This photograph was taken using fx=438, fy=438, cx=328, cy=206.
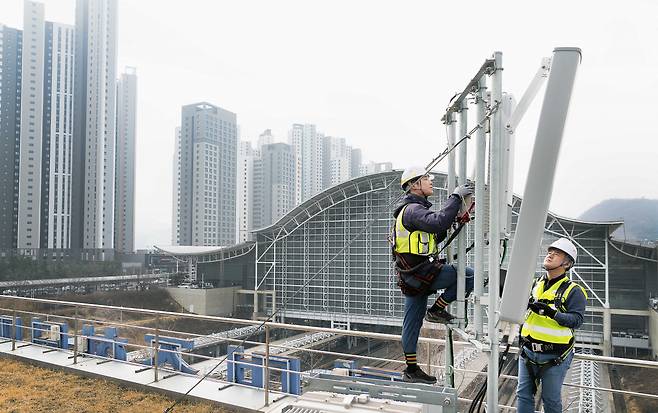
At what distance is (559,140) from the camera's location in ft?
5.15

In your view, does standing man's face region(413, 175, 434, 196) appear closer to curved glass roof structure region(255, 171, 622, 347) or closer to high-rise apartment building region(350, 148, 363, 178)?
curved glass roof structure region(255, 171, 622, 347)

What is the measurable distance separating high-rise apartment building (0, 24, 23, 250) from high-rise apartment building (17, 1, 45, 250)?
1.18 ft

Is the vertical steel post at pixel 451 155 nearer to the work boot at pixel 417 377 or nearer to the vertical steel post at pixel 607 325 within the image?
the work boot at pixel 417 377

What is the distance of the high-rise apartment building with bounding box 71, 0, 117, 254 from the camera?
32.4 m

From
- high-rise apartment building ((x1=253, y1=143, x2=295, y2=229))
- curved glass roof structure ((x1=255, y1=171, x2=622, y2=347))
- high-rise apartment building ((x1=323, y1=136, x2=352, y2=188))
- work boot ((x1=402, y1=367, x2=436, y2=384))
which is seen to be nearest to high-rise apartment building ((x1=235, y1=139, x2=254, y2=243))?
high-rise apartment building ((x1=253, y1=143, x2=295, y2=229))

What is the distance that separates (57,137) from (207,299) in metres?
15.9

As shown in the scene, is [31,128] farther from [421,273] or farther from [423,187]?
[421,273]

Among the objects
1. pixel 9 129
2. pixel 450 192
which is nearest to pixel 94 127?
pixel 9 129

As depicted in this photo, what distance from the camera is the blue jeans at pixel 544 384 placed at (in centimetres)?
243

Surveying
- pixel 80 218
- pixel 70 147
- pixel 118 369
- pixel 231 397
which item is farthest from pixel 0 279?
pixel 231 397

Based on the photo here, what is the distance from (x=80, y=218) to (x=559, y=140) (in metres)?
36.2

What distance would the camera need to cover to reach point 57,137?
31.5 metres

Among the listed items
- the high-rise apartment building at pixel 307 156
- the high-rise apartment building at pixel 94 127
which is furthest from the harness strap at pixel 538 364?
the high-rise apartment building at pixel 307 156

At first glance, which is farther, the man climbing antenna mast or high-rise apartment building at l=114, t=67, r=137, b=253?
high-rise apartment building at l=114, t=67, r=137, b=253
